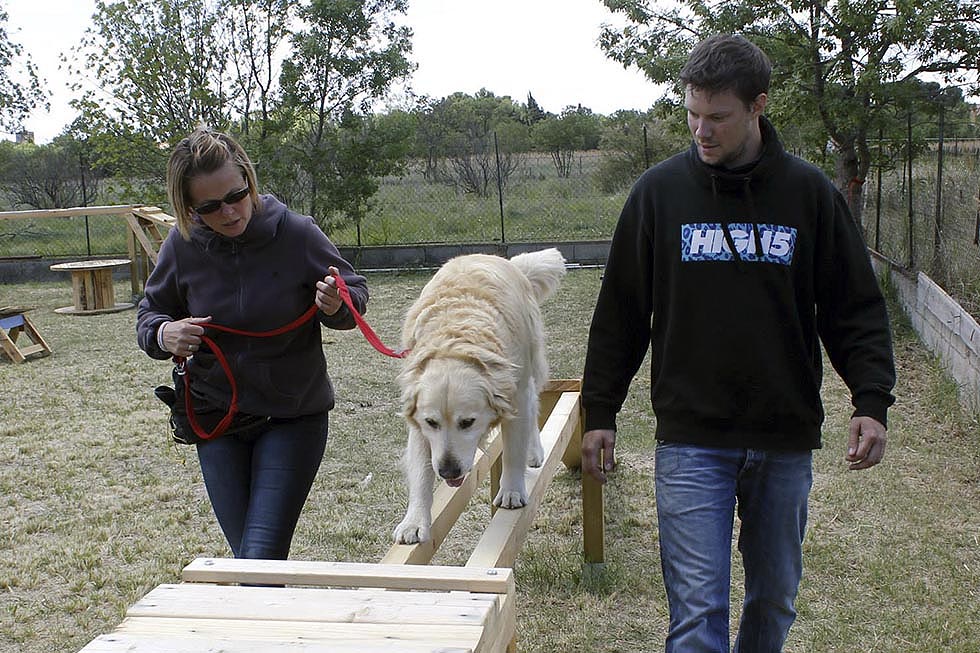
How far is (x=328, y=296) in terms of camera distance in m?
2.99

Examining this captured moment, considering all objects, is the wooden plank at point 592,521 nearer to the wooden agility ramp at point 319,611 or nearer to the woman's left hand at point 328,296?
the wooden agility ramp at point 319,611

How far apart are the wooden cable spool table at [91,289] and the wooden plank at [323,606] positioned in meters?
11.5

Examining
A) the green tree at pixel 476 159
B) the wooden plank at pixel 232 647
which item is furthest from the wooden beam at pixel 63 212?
the wooden plank at pixel 232 647

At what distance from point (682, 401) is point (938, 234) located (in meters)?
7.45

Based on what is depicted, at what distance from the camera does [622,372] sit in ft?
9.14

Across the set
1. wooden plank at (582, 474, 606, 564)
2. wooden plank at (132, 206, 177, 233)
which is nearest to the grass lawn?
wooden plank at (582, 474, 606, 564)

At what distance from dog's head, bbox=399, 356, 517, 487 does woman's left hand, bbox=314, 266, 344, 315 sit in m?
0.40

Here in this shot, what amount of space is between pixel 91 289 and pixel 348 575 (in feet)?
38.6

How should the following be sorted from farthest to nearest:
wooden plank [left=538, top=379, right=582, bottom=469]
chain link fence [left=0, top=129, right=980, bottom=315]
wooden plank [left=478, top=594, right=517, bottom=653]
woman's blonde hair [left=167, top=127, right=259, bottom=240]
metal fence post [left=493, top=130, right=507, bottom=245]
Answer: chain link fence [left=0, top=129, right=980, bottom=315] < metal fence post [left=493, top=130, right=507, bottom=245] < wooden plank [left=538, top=379, right=582, bottom=469] < woman's blonde hair [left=167, top=127, right=259, bottom=240] < wooden plank [left=478, top=594, right=517, bottom=653]

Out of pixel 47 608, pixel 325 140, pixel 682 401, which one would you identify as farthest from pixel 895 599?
pixel 325 140

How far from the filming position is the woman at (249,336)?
2.95 metres

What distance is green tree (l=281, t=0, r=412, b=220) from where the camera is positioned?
15.8m

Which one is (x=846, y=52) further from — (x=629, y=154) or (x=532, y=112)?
(x=532, y=112)

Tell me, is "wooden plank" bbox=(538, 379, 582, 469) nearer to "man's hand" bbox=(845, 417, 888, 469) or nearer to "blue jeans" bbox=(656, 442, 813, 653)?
"blue jeans" bbox=(656, 442, 813, 653)
